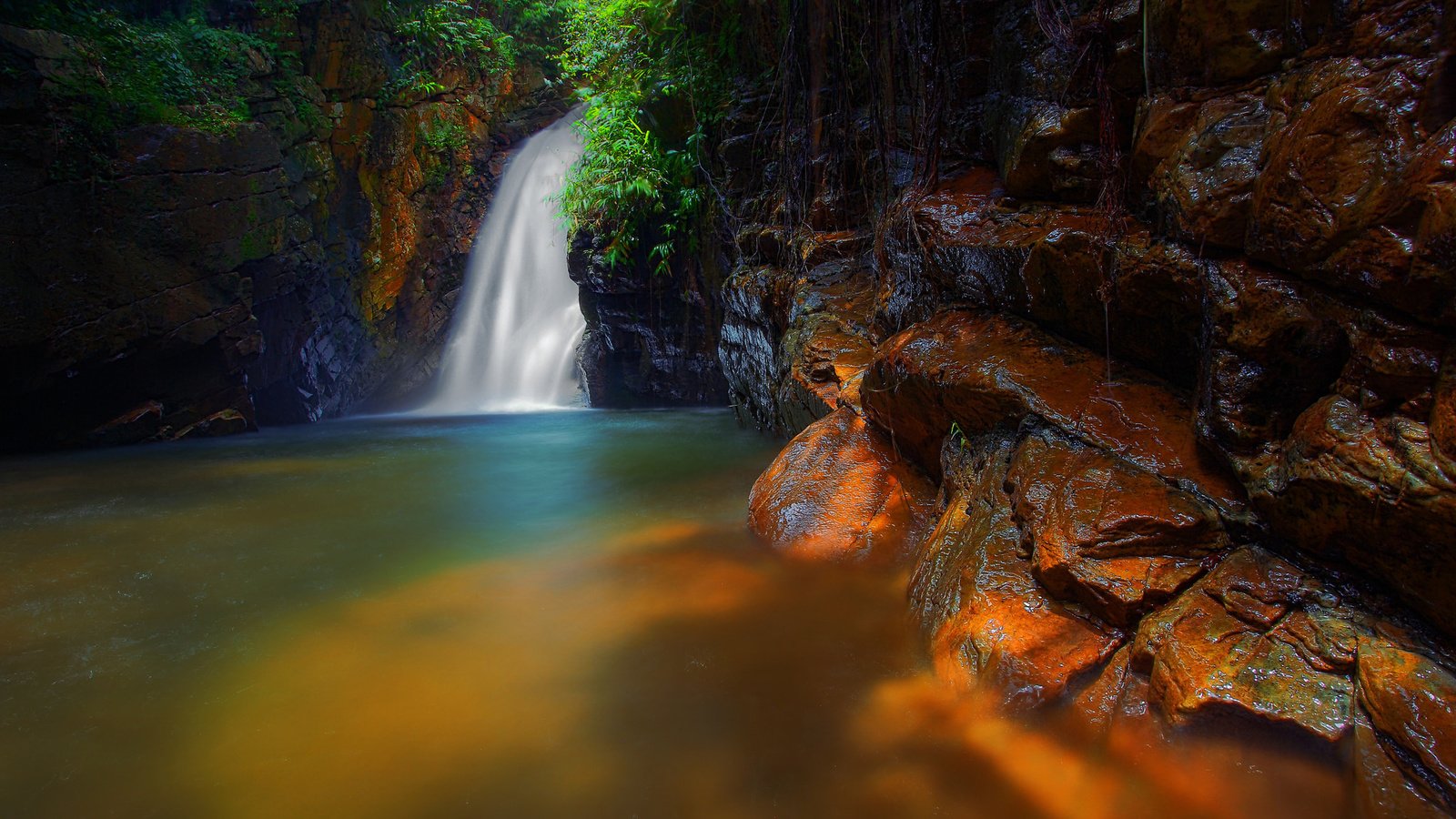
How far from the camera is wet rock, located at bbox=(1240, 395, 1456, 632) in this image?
69.9 inches

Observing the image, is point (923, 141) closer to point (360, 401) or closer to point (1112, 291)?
point (1112, 291)

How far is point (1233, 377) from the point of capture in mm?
2387

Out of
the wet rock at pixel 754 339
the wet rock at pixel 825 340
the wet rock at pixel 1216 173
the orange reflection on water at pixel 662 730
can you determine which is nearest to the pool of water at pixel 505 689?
the orange reflection on water at pixel 662 730

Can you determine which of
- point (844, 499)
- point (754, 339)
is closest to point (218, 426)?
point (754, 339)

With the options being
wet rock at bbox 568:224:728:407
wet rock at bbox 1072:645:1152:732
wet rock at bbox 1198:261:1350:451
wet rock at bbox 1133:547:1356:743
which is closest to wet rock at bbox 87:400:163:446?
wet rock at bbox 568:224:728:407

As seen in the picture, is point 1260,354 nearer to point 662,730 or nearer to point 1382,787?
point 1382,787

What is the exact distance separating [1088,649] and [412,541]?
4.06m

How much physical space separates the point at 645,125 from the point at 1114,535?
917 centimetres

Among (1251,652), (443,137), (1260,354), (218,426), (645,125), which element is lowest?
(218,426)

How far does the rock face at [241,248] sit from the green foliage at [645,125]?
4.03m

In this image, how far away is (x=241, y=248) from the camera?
32.2ft

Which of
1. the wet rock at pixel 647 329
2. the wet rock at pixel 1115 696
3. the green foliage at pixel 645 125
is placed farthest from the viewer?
the wet rock at pixel 647 329

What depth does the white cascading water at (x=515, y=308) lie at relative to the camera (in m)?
14.3

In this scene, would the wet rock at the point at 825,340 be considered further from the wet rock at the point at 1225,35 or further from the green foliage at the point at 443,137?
the green foliage at the point at 443,137
